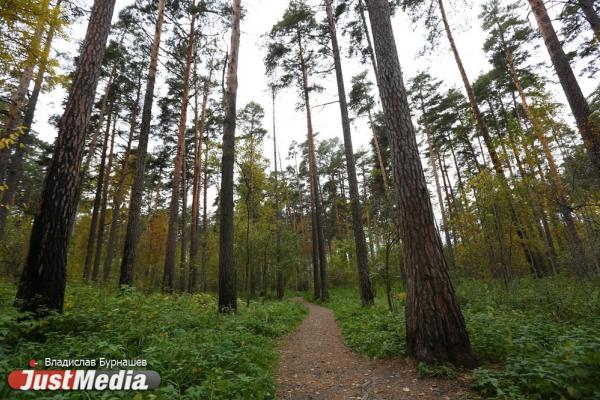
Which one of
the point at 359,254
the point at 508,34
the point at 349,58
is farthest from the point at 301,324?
the point at 508,34

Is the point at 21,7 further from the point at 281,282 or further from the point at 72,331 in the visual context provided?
the point at 281,282

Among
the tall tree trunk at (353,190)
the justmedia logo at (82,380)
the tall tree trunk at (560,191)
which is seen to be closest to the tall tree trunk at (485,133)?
the tall tree trunk at (560,191)

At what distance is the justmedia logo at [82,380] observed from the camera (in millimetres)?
2014

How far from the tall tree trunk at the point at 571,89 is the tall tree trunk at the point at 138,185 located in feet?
41.5

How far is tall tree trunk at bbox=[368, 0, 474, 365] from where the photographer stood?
137 inches

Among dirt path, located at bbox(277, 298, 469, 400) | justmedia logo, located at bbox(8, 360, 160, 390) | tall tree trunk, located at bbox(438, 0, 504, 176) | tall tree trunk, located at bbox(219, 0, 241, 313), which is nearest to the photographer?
justmedia logo, located at bbox(8, 360, 160, 390)

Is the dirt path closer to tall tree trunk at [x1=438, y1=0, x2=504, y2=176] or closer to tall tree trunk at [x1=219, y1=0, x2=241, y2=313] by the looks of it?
tall tree trunk at [x1=219, y1=0, x2=241, y2=313]

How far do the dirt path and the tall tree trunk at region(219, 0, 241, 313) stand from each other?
246cm

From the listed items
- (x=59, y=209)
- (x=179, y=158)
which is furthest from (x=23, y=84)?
(x=59, y=209)

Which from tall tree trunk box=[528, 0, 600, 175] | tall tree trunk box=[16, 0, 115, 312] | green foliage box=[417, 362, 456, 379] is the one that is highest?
tall tree trunk box=[528, 0, 600, 175]

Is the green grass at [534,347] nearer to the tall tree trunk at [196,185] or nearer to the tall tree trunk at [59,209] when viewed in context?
the tall tree trunk at [59,209]

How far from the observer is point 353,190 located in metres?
10.3

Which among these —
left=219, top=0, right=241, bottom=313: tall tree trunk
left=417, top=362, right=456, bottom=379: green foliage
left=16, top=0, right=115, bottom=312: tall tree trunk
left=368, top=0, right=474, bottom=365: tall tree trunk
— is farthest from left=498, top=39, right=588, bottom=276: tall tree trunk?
left=16, top=0, right=115, bottom=312: tall tree trunk

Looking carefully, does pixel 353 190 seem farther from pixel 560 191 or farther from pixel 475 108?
pixel 475 108
